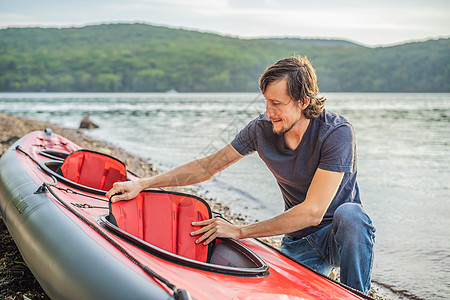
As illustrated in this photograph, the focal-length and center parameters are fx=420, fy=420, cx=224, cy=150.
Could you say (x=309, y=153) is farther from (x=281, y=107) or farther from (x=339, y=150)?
(x=281, y=107)

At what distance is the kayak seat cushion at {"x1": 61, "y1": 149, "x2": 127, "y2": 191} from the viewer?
4.06 meters

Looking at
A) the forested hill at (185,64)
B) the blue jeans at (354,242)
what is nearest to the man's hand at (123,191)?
the blue jeans at (354,242)

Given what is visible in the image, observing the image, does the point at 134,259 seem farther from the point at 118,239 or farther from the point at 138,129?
the point at 138,129

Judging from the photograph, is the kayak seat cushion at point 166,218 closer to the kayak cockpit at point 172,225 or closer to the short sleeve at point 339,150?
the kayak cockpit at point 172,225

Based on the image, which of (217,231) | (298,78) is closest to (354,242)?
(217,231)

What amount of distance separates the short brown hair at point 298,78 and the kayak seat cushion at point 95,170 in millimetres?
1998

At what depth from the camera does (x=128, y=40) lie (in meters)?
112

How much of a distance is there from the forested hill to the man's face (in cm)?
6713

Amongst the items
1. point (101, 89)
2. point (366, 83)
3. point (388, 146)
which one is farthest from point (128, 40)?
point (388, 146)

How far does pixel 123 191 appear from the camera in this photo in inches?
108

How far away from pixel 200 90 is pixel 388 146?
72.2 metres

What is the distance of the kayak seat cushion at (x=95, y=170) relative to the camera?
406 centimetres

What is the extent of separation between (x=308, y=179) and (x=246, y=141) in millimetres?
544

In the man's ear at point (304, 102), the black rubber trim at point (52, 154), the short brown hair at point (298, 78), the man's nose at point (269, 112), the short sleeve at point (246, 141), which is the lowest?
the black rubber trim at point (52, 154)
